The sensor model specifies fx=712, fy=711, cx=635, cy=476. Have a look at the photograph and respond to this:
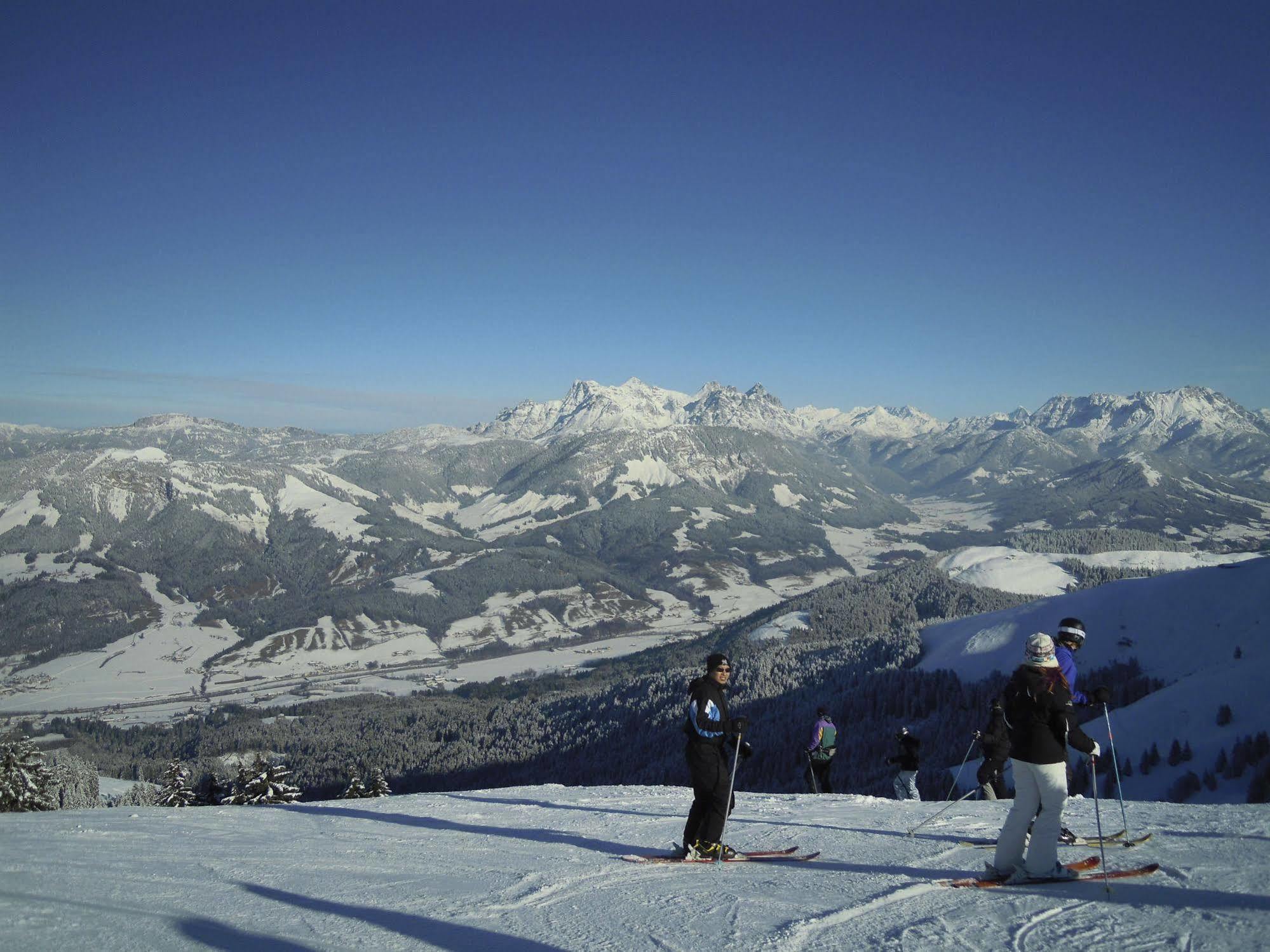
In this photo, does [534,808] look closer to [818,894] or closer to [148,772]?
[818,894]

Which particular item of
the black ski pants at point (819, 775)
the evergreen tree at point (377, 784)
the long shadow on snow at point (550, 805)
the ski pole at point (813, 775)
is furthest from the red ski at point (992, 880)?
the evergreen tree at point (377, 784)

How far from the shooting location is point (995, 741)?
642 inches

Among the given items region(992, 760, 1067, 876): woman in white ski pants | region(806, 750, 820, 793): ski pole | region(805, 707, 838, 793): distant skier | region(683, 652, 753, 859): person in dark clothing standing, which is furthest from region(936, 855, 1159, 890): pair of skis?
region(806, 750, 820, 793): ski pole

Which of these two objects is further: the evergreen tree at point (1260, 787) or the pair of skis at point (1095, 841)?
the evergreen tree at point (1260, 787)

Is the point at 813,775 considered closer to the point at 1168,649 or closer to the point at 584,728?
the point at 1168,649

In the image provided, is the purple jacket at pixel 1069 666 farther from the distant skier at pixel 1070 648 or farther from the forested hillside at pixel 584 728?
the forested hillside at pixel 584 728

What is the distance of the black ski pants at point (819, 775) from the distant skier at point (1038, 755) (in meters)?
12.5

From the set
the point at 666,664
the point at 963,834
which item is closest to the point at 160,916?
the point at 963,834

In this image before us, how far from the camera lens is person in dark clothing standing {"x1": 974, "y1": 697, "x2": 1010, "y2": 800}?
15.7m

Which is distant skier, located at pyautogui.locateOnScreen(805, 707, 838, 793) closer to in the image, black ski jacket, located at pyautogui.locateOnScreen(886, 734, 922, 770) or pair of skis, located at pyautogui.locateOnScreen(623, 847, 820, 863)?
black ski jacket, located at pyautogui.locateOnScreen(886, 734, 922, 770)

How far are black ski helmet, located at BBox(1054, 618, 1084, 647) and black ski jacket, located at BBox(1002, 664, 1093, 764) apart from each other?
413cm

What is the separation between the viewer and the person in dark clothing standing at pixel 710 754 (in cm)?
1094

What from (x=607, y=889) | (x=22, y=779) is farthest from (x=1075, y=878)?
(x=22, y=779)

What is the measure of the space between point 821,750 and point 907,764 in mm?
2459
